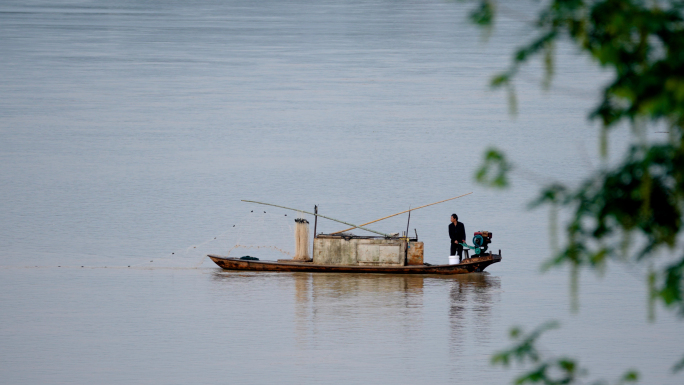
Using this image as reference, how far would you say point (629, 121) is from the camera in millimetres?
7156

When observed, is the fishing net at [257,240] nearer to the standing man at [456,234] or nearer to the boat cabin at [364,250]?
the boat cabin at [364,250]

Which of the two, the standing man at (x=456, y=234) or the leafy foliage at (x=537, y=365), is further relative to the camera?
the standing man at (x=456, y=234)

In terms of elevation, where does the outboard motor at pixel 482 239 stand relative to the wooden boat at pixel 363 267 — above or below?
above

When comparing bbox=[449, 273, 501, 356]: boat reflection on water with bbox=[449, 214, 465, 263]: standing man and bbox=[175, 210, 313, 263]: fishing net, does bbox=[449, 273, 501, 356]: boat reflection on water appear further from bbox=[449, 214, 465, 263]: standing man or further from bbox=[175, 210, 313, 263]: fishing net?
bbox=[175, 210, 313, 263]: fishing net

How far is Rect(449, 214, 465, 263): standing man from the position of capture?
2758 centimetres

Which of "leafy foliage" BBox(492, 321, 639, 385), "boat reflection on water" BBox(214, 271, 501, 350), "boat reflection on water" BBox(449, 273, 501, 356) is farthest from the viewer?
"boat reflection on water" BBox(214, 271, 501, 350)

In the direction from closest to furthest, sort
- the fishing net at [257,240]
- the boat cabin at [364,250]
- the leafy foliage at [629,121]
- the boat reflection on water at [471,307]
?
the leafy foliage at [629,121] < the boat reflection on water at [471,307] < the boat cabin at [364,250] < the fishing net at [257,240]

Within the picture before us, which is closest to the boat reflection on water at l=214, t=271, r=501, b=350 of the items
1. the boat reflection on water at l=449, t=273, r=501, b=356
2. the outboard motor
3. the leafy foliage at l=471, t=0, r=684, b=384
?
the boat reflection on water at l=449, t=273, r=501, b=356

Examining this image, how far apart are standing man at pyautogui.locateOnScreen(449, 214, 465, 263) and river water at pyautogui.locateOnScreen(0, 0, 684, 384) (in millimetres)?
826

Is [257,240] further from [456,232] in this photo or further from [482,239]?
[482,239]

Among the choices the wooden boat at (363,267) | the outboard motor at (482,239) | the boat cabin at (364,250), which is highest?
the outboard motor at (482,239)

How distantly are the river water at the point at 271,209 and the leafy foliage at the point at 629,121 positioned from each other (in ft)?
1.51

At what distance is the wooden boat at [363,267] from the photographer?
27.6 metres

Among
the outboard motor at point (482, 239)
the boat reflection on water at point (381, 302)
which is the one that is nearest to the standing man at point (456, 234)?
the outboard motor at point (482, 239)
